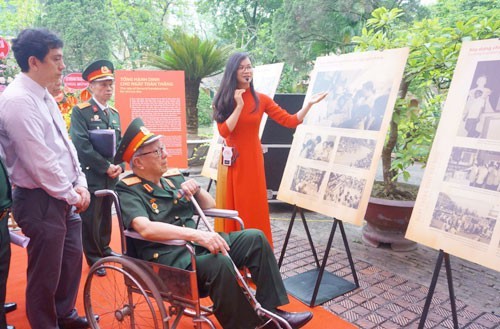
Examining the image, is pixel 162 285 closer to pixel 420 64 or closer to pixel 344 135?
pixel 344 135

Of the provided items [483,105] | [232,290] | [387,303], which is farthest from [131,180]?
[387,303]

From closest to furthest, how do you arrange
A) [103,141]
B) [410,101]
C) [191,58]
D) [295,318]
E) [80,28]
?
[295,318] < [103,141] < [410,101] < [191,58] < [80,28]

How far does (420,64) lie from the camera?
280 cm

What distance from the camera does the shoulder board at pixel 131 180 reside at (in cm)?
179

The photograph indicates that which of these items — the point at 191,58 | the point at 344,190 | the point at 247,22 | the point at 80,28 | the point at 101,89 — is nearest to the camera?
the point at 344,190

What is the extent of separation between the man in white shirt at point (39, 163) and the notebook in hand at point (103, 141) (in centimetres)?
75

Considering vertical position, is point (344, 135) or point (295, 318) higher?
point (344, 135)

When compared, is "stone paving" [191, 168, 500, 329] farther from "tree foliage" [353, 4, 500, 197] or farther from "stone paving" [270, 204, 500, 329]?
"tree foliage" [353, 4, 500, 197]

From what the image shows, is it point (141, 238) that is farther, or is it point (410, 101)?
point (410, 101)

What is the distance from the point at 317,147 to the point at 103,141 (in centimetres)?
152

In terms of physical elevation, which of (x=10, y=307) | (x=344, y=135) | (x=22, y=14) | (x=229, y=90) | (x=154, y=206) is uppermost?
(x=22, y=14)

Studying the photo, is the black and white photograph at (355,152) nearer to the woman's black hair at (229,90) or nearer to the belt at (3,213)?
the woman's black hair at (229,90)

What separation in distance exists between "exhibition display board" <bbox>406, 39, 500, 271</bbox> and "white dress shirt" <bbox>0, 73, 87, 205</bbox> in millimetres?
1725

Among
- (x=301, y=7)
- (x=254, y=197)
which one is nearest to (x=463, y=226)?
(x=254, y=197)
